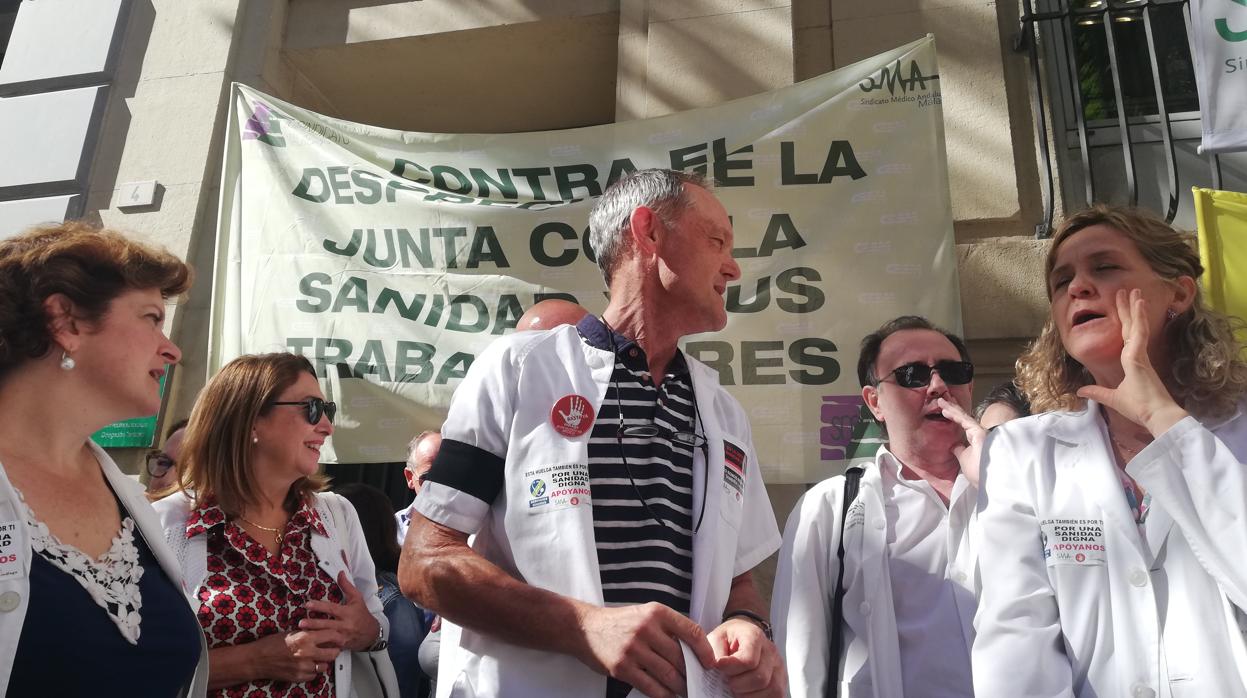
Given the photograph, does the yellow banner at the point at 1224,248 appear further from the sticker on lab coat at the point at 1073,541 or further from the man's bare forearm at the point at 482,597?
the man's bare forearm at the point at 482,597

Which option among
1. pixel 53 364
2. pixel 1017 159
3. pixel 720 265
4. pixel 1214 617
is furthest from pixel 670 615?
pixel 1017 159

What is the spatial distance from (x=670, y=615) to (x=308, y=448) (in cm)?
175

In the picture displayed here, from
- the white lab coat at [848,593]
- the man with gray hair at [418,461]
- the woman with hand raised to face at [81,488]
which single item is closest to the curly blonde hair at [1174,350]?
the white lab coat at [848,593]

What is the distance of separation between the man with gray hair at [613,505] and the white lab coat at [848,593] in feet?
1.65

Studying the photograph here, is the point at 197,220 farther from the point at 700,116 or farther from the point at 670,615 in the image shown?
the point at 670,615

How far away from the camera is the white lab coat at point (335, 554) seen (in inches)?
101

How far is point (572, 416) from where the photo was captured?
76.1 inches

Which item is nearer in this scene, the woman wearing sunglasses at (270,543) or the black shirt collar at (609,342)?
the black shirt collar at (609,342)

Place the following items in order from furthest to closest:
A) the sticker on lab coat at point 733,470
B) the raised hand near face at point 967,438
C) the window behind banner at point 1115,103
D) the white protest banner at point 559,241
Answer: the window behind banner at point 1115,103 < the white protest banner at point 559,241 < the raised hand near face at point 967,438 < the sticker on lab coat at point 733,470

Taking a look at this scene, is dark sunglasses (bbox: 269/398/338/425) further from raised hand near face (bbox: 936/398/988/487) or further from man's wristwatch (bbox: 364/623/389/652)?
raised hand near face (bbox: 936/398/988/487)

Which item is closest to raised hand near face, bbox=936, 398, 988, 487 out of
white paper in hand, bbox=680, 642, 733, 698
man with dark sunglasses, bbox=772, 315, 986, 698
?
man with dark sunglasses, bbox=772, 315, 986, 698

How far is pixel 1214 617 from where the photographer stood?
1792mm

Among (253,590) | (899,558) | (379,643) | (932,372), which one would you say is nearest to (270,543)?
(253,590)

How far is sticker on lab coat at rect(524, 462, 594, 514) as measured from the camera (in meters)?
1.81
